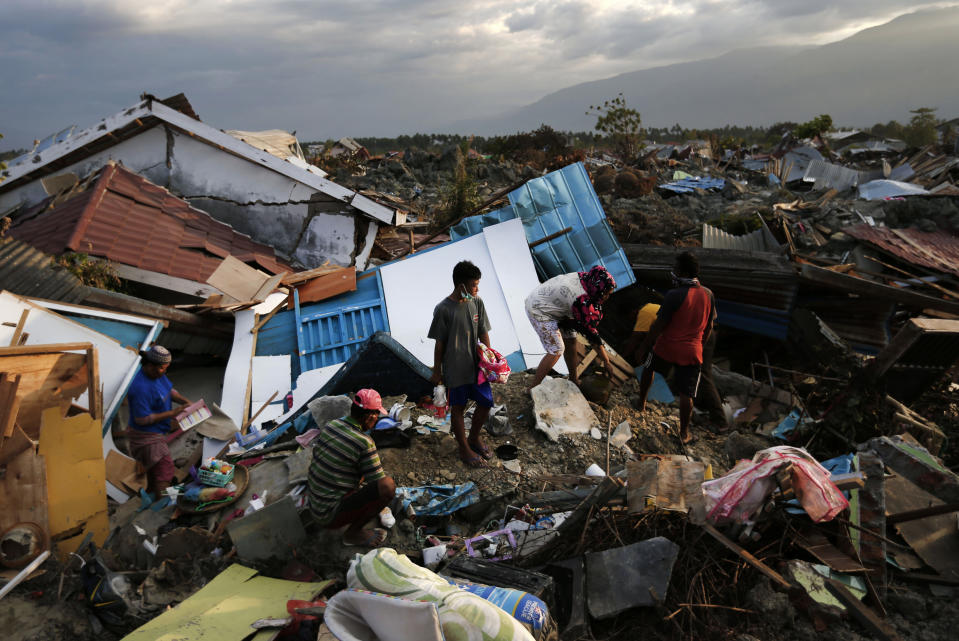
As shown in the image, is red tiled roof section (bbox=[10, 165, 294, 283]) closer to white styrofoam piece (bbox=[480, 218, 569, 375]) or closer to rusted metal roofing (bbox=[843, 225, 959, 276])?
white styrofoam piece (bbox=[480, 218, 569, 375])

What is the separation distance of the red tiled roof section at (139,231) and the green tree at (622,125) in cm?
1482

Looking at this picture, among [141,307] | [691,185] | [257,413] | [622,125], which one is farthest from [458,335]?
[622,125]

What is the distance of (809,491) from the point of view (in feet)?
10.0

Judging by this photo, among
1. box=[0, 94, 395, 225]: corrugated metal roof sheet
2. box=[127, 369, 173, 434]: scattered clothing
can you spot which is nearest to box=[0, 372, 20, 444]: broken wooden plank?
box=[127, 369, 173, 434]: scattered clothing

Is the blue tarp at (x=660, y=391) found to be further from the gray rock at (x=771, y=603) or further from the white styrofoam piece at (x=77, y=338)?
the white styrofoam piece at (x=77, y=338)

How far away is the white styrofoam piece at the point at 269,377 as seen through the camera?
6.00 metres

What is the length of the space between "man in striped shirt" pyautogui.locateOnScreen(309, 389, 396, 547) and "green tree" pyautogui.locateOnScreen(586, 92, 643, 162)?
18.6 metres

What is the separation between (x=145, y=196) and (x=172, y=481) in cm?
531

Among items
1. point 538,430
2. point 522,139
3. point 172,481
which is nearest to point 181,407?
point 172,481

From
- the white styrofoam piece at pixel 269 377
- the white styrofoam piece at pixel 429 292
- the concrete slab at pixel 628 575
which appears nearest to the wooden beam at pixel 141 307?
the white styrofoam piece at pixel 269 377

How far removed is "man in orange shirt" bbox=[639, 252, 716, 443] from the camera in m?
4.30

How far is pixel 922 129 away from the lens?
2650 centimetres

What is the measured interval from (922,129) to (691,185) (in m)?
19.1

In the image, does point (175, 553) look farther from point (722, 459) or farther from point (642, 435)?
point (722, 459)
